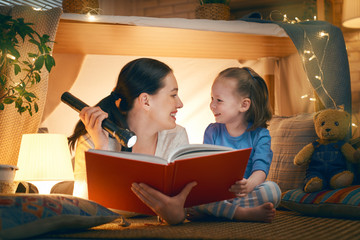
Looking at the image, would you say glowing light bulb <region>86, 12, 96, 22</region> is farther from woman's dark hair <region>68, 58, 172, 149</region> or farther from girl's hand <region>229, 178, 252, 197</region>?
girl's hand <region>229, 178, 252, 197</region>

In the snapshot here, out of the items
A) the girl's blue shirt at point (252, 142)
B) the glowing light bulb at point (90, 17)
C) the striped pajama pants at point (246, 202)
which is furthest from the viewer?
the glowing light bulb at point (90, 17)

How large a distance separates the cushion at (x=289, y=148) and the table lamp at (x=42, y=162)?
0.90m

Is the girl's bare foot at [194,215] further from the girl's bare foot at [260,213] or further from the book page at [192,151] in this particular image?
the book page at [192,151]

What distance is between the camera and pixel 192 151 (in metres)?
0.96

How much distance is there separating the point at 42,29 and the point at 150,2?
4.72ft

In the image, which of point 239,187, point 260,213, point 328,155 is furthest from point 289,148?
point 239,187

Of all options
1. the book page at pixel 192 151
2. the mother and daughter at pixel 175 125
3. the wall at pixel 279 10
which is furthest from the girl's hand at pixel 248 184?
the wall at pixel 279 10

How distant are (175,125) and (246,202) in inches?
15.9

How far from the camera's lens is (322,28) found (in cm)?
189

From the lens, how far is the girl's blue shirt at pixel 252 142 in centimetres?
142

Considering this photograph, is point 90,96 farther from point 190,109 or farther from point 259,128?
point 259,128

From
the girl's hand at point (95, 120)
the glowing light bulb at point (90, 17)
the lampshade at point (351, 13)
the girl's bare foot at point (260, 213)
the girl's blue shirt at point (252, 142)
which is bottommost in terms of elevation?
the girl's bare foot at point (260, 213)

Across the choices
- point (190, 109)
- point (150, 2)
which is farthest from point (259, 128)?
point (150, 2)

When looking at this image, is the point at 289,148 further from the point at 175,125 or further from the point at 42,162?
the point at 42,162
